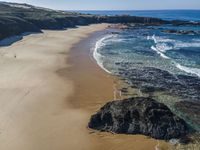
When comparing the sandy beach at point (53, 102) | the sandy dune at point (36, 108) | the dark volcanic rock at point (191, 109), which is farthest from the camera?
the dark volcanic rock at point (191, 109)

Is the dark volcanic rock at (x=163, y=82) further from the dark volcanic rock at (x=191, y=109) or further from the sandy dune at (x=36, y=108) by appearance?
the sandy dune at (x=36, y=108)

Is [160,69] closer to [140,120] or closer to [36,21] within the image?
[140,120]

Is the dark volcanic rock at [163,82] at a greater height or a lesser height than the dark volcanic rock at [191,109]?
lesser

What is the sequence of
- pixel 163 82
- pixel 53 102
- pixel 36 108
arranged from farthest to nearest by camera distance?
pixel 163 82 < pixel 53 102 < pixel 36 108

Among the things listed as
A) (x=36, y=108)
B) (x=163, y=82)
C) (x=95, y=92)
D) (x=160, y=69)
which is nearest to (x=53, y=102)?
(x=36, y=108)

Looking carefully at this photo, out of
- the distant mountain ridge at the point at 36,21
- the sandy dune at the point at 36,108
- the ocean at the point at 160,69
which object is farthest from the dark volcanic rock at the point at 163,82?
the distant mountain ridge at the point at 36,21

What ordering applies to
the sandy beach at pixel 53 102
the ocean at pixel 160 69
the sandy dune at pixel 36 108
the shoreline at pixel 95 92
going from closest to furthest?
the shoreline at pixel 95 92
the sandy beach at pixel 53 102
the sandy dune at pixel 36 108
the ocean at pixel 160 69
